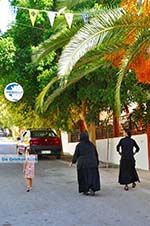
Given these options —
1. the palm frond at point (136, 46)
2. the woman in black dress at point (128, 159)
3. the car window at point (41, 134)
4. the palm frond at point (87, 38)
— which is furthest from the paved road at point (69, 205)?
the car window at point (41, 134)

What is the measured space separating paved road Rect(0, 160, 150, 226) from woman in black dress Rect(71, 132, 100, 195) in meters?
0.26

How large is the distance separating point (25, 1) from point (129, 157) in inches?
355

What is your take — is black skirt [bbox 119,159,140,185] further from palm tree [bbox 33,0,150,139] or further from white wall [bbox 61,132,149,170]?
white wall [bbox 61,132,149,170]

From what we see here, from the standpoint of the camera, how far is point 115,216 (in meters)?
9.82

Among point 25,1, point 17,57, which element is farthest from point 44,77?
point 25,1

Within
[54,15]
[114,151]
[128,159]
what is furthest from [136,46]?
[114,151]

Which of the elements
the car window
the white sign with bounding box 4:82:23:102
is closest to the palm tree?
the white sign with bounding box 4:82:23:102

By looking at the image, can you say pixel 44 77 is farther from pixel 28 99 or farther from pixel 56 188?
pixel 56 188

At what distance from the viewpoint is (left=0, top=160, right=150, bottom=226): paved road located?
9.40 m

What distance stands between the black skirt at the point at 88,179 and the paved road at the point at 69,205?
23 centimetres

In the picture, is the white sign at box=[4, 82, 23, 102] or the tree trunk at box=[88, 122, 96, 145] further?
the tree trunk at box=[88, 122, 96, 145]

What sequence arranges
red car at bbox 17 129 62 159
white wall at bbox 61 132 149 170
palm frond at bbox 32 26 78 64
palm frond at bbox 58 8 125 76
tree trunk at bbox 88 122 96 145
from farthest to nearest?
red car at bbox 17 129 62 159 → tree trunk at bbox 88 122 96 145 → white wall at bbox 61 132 149 170 → palm frond at bbox 32 26 78 64 → palm frond at bbox 58 8 125 76

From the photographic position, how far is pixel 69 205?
444 inches

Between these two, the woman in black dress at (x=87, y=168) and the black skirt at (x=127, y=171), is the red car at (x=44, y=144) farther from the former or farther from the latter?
the woman in black dress at (x=87, y=168)
